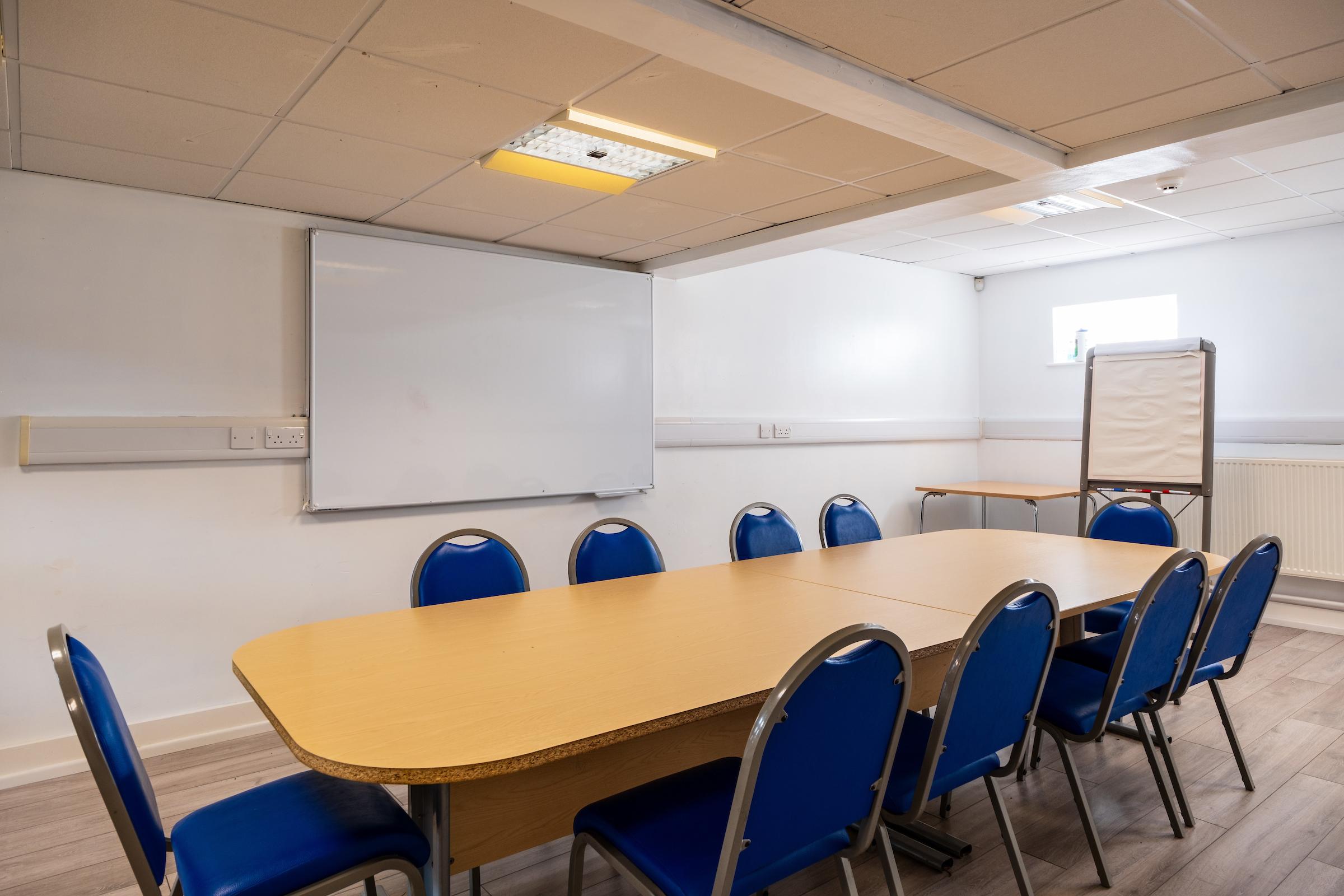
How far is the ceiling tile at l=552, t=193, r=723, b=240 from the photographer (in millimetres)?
3463

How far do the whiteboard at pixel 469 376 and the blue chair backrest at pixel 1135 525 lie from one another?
2.44 meters

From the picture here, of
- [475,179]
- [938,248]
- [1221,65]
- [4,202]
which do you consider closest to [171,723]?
[4,202]

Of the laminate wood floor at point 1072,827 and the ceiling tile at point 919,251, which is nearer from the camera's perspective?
the laminate wood floor at point 1072,827

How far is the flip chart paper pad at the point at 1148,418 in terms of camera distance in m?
4.86

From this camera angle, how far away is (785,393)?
549 cm

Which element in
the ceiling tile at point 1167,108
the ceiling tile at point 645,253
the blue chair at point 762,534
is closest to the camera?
the ceiling tile at point 1167,108

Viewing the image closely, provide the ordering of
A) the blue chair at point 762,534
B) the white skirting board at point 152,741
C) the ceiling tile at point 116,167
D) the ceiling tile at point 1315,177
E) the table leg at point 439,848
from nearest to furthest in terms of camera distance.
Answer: the table leg at point 439,848 → the ceiling tile at point 116,167 → the white skirting board at point 152,741 → the blue chair at point 762,534 → the ceiling tile at point 1315,177

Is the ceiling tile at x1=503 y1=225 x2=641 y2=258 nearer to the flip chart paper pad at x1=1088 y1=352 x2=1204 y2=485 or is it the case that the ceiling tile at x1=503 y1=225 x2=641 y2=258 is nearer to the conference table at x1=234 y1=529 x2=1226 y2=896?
the conference table at x1=234 y1=529 x2=1226 y2=896

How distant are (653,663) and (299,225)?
285cm

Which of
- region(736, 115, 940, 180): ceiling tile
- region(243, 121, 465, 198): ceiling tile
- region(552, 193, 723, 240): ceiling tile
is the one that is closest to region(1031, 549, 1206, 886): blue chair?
region(736, 115, 940, 180): ceiling tile

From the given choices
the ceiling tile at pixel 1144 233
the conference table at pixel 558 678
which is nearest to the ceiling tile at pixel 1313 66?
the conference table at pixel 558 678

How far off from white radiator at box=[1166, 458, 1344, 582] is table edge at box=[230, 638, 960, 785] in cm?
496

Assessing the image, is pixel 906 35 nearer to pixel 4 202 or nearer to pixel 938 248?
pixel 4 202

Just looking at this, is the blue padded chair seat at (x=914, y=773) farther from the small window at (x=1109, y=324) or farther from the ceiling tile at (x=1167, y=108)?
the small window at (x=1109, y=324)
